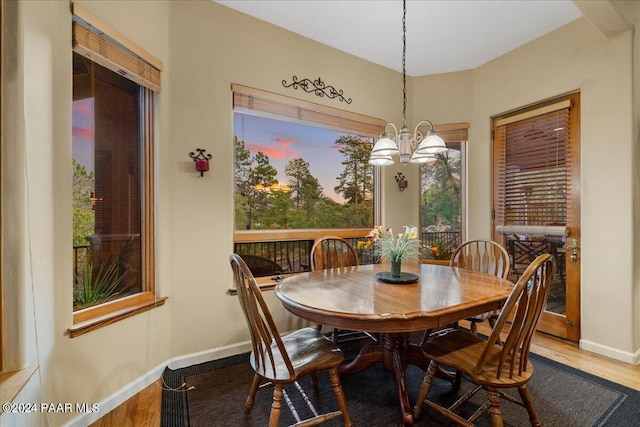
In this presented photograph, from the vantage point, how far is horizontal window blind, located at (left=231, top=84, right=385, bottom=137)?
2729 mm

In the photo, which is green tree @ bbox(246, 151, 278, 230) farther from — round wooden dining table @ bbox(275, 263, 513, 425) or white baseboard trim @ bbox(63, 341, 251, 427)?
white baseboard trim @ bbox(63, 341, 251, 427)

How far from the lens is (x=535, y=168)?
3.14 metres

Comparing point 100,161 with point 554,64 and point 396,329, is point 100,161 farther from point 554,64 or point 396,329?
point 554,64

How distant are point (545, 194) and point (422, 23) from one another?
7.00 ft

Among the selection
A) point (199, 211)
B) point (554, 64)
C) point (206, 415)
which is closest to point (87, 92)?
point (199, 211)

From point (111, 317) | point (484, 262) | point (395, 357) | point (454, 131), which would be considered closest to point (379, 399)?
point (395, 357)

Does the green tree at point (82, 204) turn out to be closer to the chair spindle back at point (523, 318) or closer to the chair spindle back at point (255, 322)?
the chair spindle back at point (255, 322)

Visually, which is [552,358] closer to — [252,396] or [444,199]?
[444,199]

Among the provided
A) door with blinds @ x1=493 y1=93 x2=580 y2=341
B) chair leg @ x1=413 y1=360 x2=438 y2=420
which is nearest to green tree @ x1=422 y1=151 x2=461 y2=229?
door with blinds @ x1=493 y1=93 x2=580 y2=341

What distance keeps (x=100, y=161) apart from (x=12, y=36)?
838mm

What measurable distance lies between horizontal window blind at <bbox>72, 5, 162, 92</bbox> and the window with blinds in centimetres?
360

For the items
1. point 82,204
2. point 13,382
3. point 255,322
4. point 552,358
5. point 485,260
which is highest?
point 82,204

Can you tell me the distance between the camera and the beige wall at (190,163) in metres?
1.50

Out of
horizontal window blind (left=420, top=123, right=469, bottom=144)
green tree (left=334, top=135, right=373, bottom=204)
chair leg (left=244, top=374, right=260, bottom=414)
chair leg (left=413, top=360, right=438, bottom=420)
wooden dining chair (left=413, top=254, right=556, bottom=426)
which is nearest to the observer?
wooden dining chair (left=413, top=254, right=556, bottom=426)
